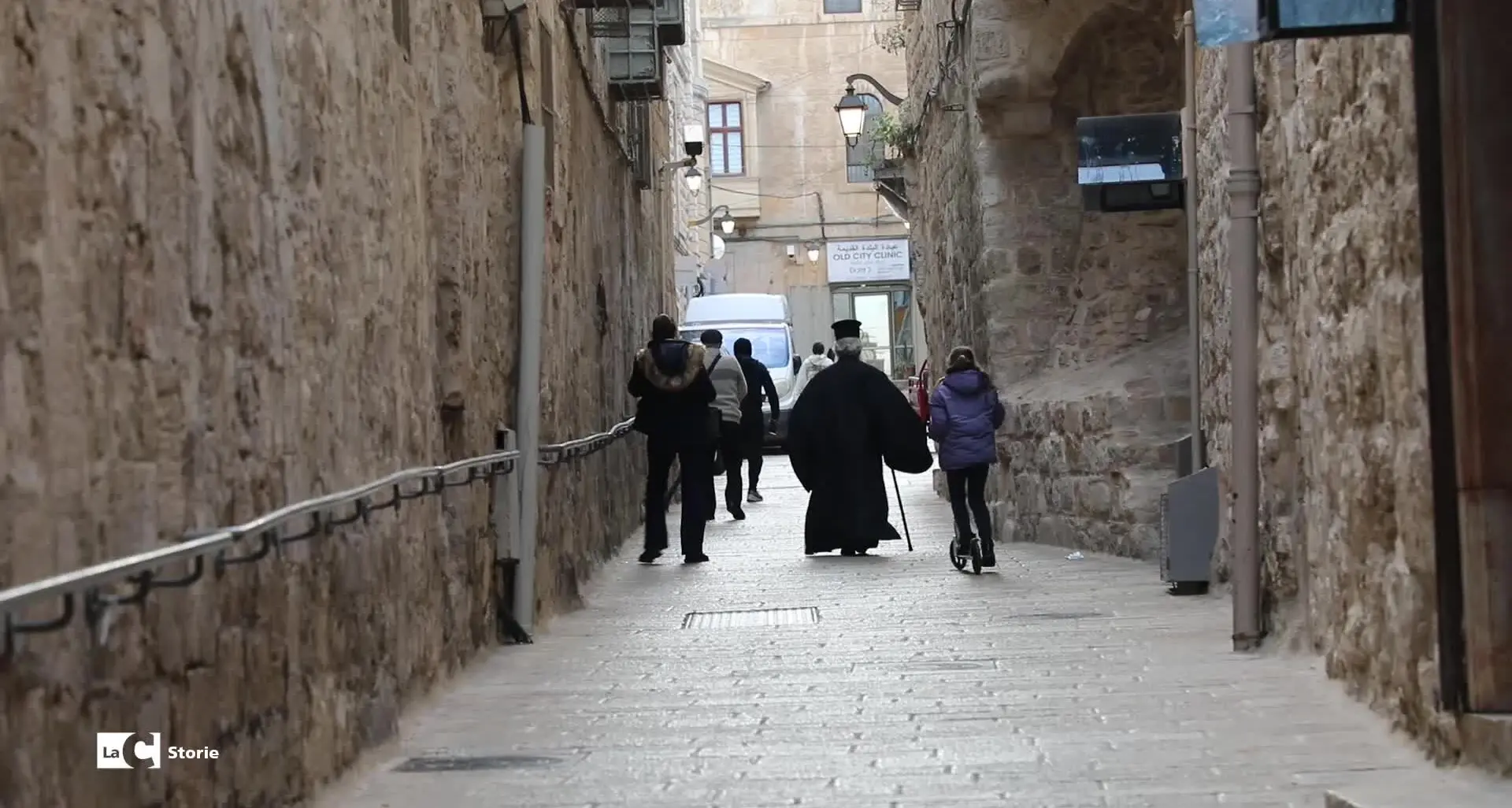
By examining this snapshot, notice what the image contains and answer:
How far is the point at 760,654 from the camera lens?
820 centimetres

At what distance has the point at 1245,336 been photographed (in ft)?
26.1

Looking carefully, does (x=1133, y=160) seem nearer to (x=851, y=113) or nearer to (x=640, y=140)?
(x=640, y=140)

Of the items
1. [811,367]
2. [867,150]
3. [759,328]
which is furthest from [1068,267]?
[867,150]

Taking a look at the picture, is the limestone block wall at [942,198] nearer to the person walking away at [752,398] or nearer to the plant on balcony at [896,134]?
the plant on balcony at [896,134]

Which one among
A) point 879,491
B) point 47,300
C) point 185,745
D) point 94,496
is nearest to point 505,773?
point 185,745

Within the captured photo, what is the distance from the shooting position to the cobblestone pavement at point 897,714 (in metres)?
5.33

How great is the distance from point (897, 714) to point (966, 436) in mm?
5505

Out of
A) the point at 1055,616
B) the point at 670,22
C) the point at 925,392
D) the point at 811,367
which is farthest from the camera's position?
the point at 811,367

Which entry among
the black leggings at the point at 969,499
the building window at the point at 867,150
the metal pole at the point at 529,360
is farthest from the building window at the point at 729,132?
the metal pole at the point at 529,360

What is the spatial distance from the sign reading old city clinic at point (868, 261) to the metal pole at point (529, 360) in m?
34.1

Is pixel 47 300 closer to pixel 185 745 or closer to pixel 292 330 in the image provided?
pixel 185 745

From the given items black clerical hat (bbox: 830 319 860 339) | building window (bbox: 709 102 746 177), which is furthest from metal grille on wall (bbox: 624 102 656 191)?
building window (bbox: 709 102 746 177)

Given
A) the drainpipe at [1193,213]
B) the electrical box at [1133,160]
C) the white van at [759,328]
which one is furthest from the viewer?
the white van at [759,328]

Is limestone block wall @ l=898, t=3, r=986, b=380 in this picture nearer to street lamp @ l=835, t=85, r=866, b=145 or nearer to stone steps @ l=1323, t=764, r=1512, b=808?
street lamp @ l=835, t=85, r=866, b=145
